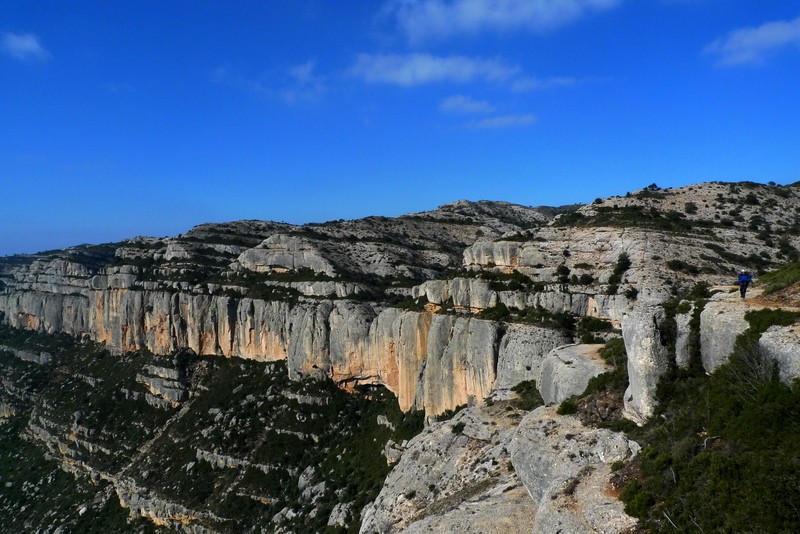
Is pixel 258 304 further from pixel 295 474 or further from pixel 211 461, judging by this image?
pixel 295 474

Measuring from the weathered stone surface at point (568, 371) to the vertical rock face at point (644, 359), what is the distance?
4361mm

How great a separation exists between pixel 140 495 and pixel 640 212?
2423 inches

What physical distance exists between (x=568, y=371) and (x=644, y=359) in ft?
21.1

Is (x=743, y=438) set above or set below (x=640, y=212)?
below

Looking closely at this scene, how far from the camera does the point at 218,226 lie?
117 m

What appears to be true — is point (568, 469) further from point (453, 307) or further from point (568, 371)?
point (453, 307)

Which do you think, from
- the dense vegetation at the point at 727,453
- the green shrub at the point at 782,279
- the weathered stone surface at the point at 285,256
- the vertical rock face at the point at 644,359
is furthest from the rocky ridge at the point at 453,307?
the green shrub at the point at 782,279

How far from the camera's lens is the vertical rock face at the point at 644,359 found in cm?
1984

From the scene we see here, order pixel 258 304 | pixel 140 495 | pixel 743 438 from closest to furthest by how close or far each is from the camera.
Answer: pixel 743 438
pixel 140 495
pixel 258 304

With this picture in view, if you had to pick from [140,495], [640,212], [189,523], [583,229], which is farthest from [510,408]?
[140,495]

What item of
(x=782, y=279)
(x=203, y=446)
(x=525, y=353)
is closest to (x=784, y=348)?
(x=782, y=279)

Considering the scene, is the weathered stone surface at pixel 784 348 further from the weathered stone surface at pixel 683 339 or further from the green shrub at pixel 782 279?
the green shrub at pixel 782 279

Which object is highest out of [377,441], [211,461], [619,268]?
[619,268]

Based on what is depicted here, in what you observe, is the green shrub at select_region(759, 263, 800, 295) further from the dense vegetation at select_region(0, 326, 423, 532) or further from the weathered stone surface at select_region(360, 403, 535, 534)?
the dense vegetation at select_region(0, 326, 423, 532)
